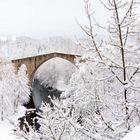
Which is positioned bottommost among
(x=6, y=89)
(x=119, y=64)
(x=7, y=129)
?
(x=7, y=129)

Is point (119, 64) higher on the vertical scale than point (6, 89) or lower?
higher

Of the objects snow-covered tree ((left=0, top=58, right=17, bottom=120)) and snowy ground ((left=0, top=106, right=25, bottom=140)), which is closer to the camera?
snowy ground ((left=0, top=106, right=25, bottom=140))

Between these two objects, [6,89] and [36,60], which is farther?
[36,60]

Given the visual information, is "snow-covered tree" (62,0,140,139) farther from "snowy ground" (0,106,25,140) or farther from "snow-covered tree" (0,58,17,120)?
"snow-covered tree" (0,58,17,120)

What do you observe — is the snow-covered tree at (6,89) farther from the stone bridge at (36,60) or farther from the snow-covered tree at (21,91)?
the stone bridge at (36,60)

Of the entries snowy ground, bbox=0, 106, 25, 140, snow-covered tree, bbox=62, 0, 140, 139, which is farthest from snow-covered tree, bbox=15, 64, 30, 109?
snow-covered tree, bbox=62, 0, 140, 139

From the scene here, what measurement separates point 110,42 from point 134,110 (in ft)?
3.34

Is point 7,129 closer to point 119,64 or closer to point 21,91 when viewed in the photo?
point 21,91

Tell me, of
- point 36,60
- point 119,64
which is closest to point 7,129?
point 36,60

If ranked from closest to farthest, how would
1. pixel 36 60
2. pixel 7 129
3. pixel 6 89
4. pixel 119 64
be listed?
pixel 119 64, pixel 7 129, pixel 6 89, pixel 36 60

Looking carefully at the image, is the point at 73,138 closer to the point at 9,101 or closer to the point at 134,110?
the point at 134,110

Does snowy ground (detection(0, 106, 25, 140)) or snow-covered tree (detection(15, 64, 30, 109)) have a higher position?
snow-covered tree (detection(15, 64, 30, 109))

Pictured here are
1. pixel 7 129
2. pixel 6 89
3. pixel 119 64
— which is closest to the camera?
pixel 119 64

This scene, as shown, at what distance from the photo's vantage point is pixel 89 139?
5.68 meters
